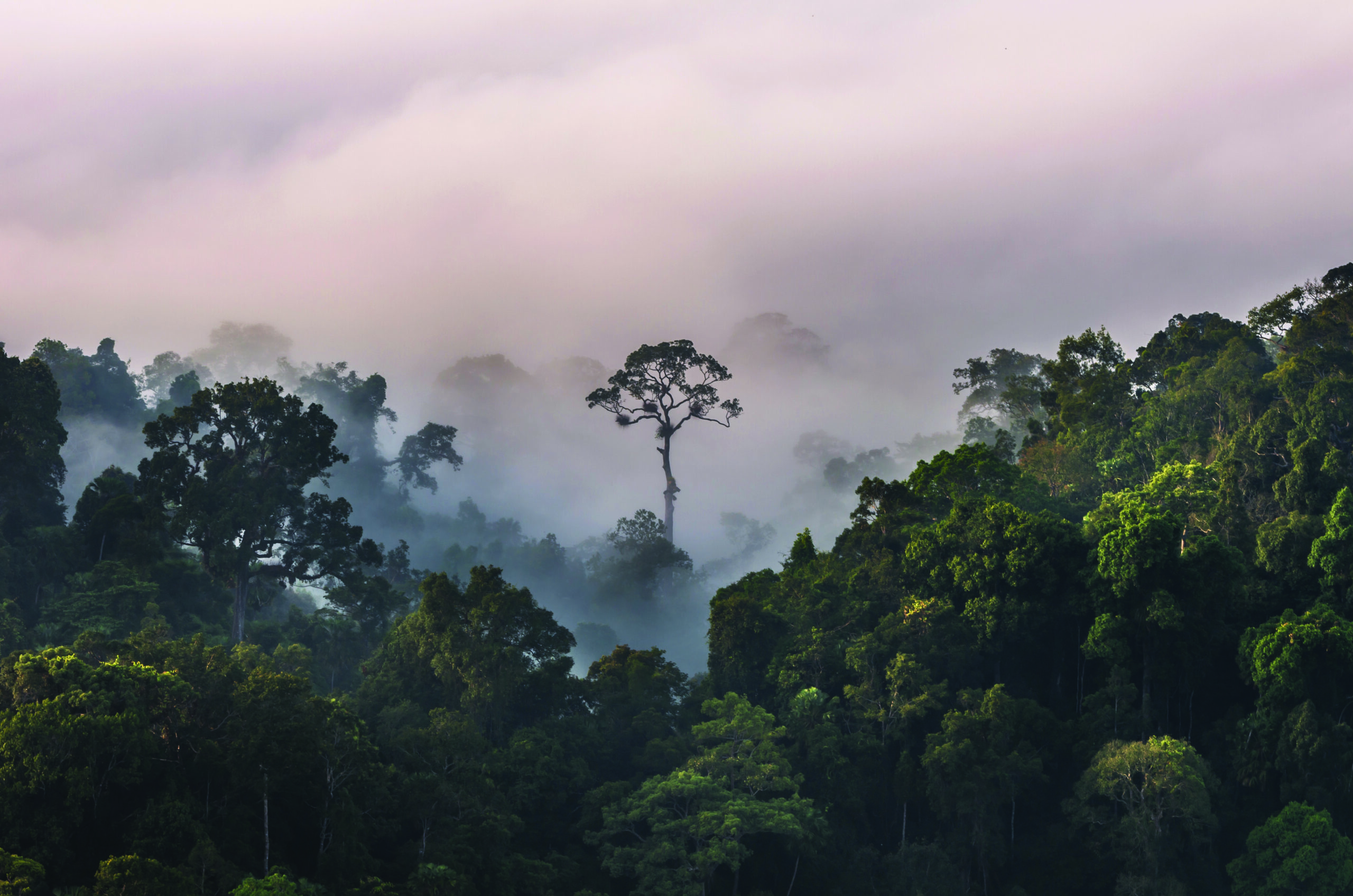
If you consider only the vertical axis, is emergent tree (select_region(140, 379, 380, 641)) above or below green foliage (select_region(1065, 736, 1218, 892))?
above

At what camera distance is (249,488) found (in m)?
39.3

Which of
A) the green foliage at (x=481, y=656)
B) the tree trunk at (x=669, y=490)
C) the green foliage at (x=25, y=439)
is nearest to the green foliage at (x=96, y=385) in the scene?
the green foliage at (x=25, y=439)

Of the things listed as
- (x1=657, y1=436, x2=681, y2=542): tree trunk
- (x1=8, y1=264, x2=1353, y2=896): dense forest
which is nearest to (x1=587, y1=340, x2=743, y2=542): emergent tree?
(x1=657, y1=436, x2=681, y2=542): tree trunk

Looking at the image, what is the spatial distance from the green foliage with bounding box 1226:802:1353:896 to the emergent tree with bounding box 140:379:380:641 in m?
28.1

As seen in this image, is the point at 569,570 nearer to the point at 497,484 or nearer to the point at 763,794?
the point at 497,484

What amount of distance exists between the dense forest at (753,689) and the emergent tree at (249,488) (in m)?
0.13

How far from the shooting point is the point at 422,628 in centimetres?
3544

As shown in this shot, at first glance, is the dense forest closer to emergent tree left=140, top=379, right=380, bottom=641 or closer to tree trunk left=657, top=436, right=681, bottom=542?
emergent tree left=140, top=379, right=380, bottom=641

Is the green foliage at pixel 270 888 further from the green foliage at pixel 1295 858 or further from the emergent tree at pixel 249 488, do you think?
the green foliage at pixel 1295 858

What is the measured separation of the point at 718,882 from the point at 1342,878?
14968mm

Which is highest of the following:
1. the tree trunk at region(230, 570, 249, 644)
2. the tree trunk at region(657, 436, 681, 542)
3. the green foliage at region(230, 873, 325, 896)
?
the tree trunk at region(657, 436, 681, 542)

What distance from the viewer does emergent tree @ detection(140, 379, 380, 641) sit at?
38.8 metres

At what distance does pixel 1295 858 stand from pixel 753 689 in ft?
50.3

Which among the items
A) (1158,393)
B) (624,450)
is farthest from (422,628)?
(624,450)
